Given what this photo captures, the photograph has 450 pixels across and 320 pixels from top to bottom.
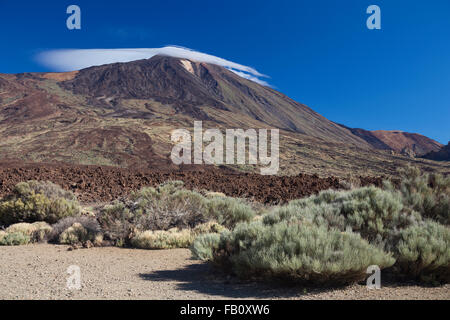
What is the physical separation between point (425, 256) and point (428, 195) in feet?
8.10

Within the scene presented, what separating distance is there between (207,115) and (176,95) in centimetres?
4437

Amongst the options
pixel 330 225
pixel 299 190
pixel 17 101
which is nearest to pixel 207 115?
pixel 17 101

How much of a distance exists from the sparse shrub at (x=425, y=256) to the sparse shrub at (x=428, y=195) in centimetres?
134

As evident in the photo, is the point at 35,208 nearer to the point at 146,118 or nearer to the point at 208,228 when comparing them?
the point at 208,228

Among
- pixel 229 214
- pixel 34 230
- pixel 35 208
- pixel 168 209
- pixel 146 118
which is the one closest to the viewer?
pixel 34 230

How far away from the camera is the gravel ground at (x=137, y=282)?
4.19 metres

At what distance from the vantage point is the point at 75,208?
9.95 metres

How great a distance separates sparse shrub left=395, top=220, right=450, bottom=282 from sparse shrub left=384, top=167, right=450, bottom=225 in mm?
1338

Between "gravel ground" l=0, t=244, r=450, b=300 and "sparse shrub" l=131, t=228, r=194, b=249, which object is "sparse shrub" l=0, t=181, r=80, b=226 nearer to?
"gravel ground" l=0, t=244, r=450, b=300

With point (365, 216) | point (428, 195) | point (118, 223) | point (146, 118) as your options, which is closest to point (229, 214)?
point (118, 223)

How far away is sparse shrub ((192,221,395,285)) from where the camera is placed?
13.9 ft

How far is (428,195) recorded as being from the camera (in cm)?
657
